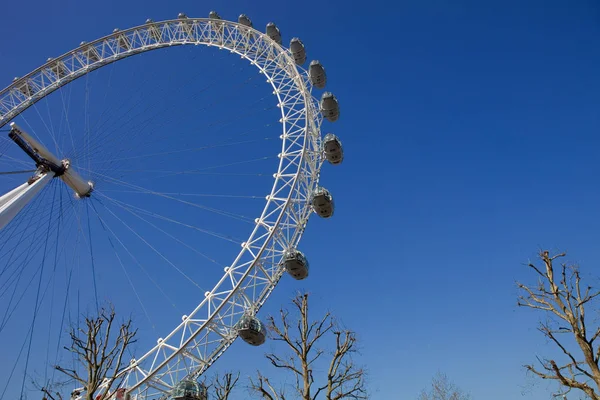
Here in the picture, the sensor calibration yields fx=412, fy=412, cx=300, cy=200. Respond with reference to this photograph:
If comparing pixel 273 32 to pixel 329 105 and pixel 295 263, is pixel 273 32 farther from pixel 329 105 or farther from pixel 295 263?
pixel 295 263

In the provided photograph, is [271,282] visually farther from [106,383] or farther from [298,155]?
[106,383]

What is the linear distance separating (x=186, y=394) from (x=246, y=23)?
1016 inches

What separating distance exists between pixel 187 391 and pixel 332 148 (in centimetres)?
1485

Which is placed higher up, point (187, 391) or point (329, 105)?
point (329, 105)

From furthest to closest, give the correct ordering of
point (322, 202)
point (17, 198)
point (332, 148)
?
point (332, 148) → point (322, 202) → point (17, 198)

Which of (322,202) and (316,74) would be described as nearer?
(322,202)

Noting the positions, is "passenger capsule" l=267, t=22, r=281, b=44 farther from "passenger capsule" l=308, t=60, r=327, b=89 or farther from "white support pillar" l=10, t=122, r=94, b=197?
"white support pillar" l=10, t=122, r=94, b=197

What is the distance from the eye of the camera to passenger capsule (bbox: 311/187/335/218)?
73.3 ft

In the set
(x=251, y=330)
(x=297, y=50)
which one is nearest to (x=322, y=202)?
(x=251, y=330)

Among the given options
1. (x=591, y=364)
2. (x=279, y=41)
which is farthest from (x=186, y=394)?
(x=279, y=41)

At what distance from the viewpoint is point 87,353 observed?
59.2 ft

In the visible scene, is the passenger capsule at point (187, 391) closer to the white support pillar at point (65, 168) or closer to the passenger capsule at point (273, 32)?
the white support pillar at point (65, 168)

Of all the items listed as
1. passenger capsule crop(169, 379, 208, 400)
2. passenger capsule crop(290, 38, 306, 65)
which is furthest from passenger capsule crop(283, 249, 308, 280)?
passenger capsule crop(290, 38, 306, 65)

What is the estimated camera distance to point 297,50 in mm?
29625
